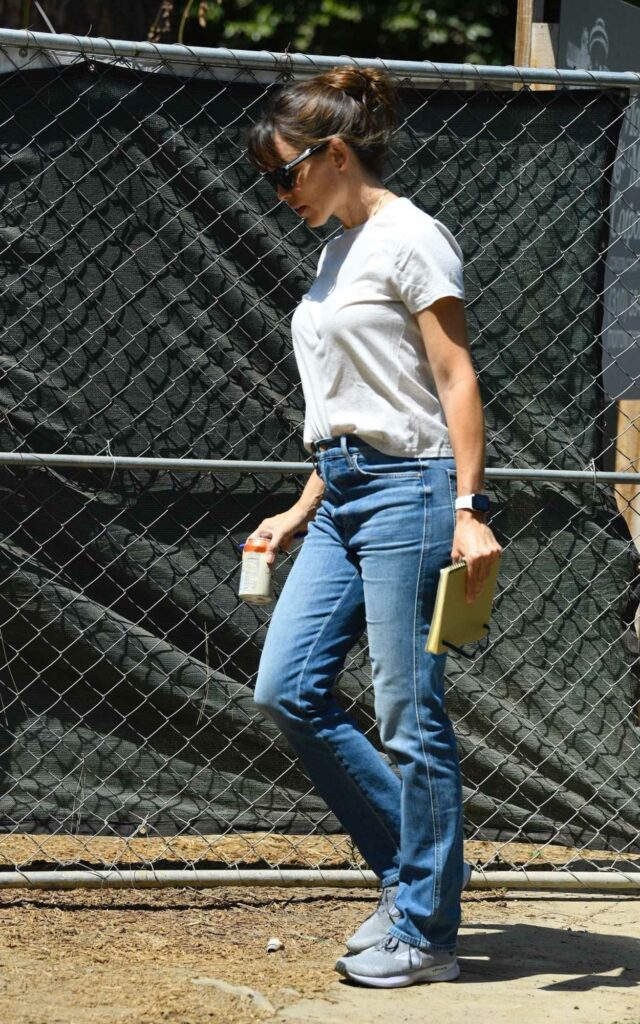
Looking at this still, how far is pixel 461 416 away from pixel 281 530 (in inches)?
23.4

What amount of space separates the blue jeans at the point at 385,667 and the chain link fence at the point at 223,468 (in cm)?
77

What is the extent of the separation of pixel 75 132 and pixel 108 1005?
7.83ft

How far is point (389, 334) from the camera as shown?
2.88 meters

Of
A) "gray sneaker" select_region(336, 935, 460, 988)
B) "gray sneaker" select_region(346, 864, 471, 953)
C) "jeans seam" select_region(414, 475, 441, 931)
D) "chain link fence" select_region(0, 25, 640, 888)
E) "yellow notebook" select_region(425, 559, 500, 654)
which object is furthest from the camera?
"chain link fence" select_region(0, 25, 640, 888)

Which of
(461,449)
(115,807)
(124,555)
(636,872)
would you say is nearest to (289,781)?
(115,807)

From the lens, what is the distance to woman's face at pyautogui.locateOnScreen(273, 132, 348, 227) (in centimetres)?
294

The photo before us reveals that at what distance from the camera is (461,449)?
9.29 ft

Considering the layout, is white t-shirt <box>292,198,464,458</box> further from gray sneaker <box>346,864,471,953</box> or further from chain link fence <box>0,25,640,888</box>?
gray sneaker <box>346,864,471,953</box>

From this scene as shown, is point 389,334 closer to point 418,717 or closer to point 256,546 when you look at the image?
point 256,546

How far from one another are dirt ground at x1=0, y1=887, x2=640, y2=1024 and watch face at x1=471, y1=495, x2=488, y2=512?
1.14 metres

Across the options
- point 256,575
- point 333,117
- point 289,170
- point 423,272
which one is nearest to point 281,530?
point 256,575

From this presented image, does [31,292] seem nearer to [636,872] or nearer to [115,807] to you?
[115,807]

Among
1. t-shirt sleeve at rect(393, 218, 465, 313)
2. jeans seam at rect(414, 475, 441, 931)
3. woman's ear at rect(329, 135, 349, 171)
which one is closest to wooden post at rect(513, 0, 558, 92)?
woman's ear at rect(329, 135, 349, 171)

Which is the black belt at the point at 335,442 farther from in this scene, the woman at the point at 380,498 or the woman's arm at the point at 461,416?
the woman's arm at the point at 461,416
